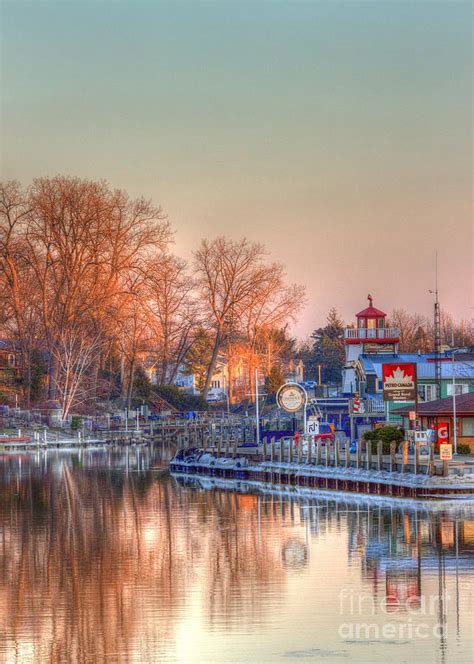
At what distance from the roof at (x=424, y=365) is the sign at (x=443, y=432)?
32.5 feet

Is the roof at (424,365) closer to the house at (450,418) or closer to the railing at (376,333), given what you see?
the railing at (376,333)

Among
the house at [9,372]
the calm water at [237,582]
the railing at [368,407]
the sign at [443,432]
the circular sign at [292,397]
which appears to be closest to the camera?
the calm water at [237,582]

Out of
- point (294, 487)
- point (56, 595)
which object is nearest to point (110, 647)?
point (56, 595)

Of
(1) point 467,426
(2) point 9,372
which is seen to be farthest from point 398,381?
(2) point 9,372

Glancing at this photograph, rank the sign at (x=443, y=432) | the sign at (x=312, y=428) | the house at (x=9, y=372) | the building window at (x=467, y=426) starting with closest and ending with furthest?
the sign at (x=443, y=432)
the building window at (x=467, y=426)
the sign at (x=312, y=428)
the house at (x=9, y=372)

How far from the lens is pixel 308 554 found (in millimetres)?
31828

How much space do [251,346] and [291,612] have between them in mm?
96690

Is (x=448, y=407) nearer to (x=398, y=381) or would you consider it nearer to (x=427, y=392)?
(x=398, y=381)

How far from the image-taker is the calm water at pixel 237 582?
2103 cm

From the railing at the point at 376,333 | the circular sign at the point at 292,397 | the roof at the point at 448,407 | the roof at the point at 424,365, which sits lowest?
the roof at the point at 448,407

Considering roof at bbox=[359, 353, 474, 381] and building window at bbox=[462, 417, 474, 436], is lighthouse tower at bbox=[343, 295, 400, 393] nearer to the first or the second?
roof at bbox=[359, 353, 474, 381]

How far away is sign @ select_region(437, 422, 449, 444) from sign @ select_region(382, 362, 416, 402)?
1.65 metres

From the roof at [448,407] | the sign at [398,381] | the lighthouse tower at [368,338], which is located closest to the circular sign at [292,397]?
the roof at [448,407]

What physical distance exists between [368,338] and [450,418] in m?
36.7
